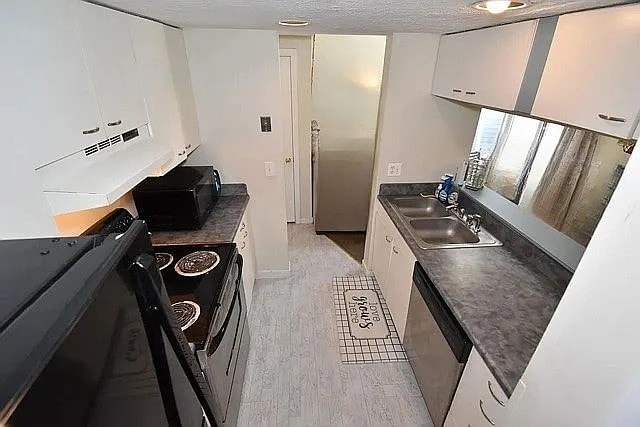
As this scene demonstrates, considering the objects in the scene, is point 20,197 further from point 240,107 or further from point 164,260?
point 240,107

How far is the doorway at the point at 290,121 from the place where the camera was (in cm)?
321

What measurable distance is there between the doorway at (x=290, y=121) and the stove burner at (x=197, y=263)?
1522mm

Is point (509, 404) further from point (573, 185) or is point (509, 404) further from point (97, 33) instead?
point (97, 33)

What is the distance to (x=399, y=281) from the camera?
7.33 ft

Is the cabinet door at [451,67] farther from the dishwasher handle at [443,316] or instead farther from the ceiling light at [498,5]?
the dishwasher handle at [443,316]

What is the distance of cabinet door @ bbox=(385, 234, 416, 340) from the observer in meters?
2.06

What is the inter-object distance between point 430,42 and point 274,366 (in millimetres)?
2486

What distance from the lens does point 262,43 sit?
7.10 feet

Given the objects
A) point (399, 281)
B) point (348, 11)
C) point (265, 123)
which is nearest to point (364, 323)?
point (399, 281)

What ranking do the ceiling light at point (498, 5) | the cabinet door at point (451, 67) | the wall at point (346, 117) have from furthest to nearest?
the wall at point (346, 117) < the cabinet door at point (451, 67) < the ceiling light at point (498, 5)

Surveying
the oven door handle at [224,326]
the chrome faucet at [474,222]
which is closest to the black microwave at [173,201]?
the oven door handle at [224,326]

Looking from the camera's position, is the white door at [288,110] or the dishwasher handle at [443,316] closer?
the dishwasher handle at [443,316]

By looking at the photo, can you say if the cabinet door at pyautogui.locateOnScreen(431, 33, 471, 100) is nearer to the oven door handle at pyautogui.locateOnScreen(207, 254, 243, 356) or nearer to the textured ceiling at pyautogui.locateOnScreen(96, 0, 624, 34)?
the textured ceiling at pyautogui.locateOnScreen(96, 0, 624, 34)

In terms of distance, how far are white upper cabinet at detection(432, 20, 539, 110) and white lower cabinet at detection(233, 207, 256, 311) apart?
170 centimetres
